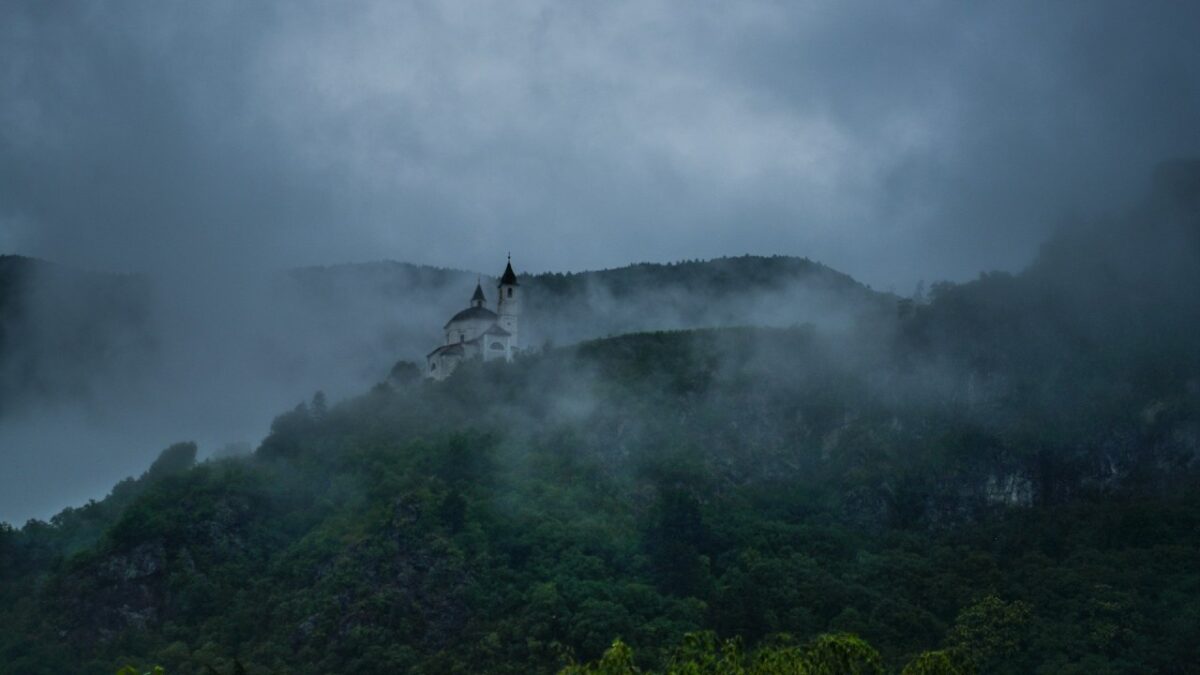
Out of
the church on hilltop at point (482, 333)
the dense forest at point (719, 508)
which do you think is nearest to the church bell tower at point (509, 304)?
the church on hilltop at point (482, 333)

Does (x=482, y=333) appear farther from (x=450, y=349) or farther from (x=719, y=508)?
(x=719, y=508)

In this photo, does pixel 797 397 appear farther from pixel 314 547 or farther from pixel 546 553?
pixel 314 547

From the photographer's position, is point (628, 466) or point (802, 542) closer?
point (802, 542)

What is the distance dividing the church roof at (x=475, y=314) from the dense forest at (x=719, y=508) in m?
6.24

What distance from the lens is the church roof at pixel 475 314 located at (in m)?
116

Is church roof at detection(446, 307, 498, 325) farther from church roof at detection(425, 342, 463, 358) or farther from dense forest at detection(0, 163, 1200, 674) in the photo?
dense forest at detection(0, 163, 1200, 674)

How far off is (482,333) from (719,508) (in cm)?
2899

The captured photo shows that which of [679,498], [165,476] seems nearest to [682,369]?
[679,498]

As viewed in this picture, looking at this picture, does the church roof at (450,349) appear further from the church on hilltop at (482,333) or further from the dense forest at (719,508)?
the dense forest at (719,508)

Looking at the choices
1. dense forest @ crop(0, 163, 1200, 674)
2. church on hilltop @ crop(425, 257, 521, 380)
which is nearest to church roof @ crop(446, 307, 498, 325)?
church on hilltop @ crop(425, 257, 521, 380)

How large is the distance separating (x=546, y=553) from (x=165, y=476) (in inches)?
1341

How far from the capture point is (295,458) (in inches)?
4131

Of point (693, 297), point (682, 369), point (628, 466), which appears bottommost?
point (628, 466)

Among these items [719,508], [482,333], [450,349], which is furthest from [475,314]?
[719,508]
